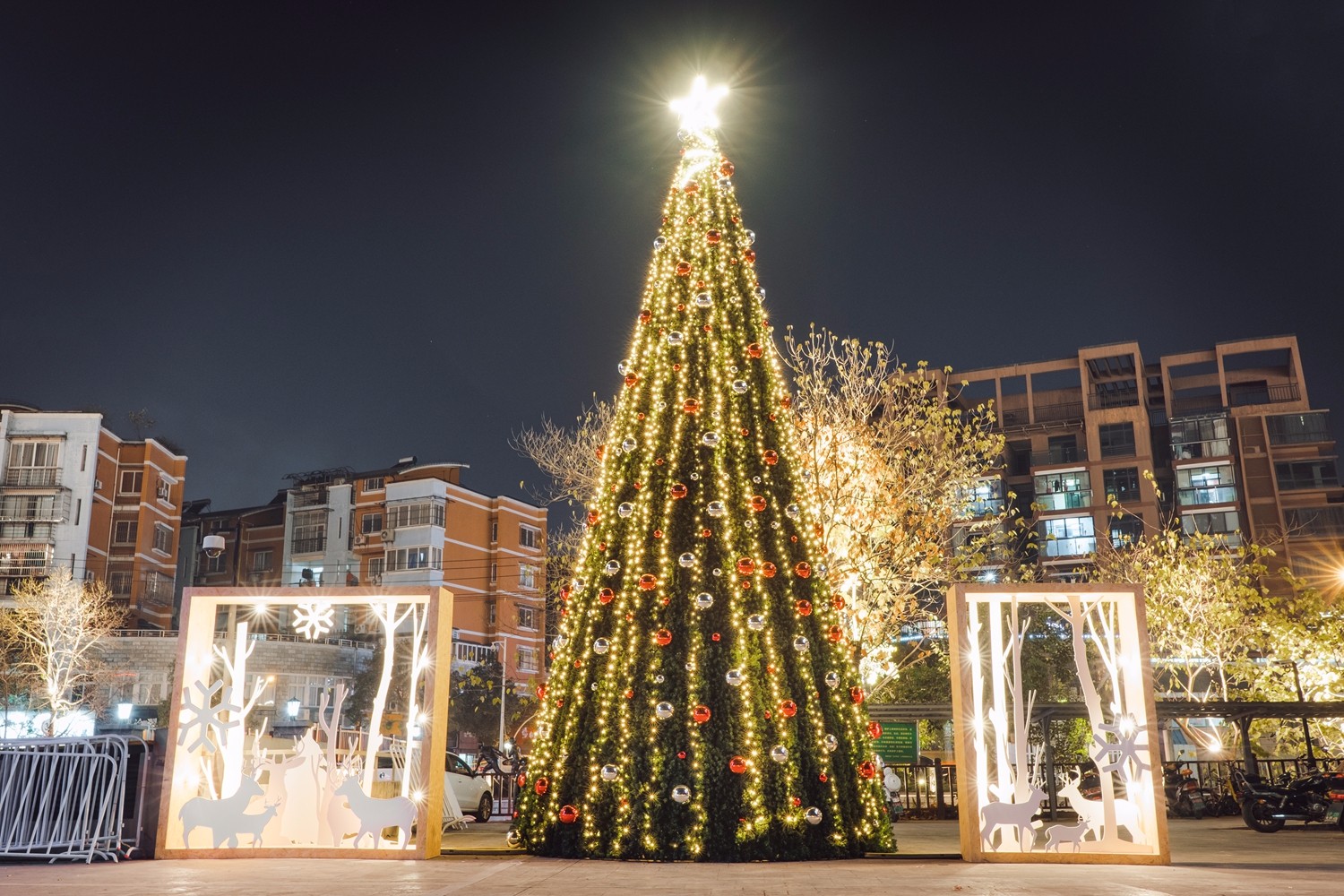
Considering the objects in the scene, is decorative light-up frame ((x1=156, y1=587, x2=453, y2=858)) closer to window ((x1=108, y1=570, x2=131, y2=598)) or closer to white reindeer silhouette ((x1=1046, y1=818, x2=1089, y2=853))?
white reindeer silhouette ((x1=1046, y1=818, x2=1089, y2=853))

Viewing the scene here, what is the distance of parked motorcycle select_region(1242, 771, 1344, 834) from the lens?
16.4 meters

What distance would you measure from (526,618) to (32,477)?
23.5 metres

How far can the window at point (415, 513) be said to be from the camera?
165 feet

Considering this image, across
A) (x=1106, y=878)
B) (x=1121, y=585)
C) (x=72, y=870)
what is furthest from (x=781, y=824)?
(x=72, y=870)

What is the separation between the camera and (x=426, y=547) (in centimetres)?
5000

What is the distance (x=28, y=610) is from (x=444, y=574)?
18225 mm

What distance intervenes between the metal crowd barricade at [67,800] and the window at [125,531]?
43328 millimetres

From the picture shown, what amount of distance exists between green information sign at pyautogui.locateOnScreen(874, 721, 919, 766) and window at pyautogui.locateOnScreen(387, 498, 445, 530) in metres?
32.6

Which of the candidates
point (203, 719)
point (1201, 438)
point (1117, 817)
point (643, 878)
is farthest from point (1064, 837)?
point (1201, 438)

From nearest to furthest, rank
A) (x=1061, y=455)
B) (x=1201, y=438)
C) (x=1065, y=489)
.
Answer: (x=1201, y=438) → (x=1065, y=489) → (x=1061, y=455)

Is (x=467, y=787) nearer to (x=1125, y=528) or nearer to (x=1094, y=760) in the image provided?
(x=1094, y=760)

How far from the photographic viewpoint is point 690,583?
958 cm

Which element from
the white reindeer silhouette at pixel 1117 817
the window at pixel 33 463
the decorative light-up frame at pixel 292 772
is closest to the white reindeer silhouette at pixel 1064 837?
the white reindeer silhouette at pixel 1117 817

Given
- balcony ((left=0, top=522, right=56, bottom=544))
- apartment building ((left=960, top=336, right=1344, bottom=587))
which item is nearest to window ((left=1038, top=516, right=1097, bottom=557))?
apartment building ((left=960, top=336, right=1344, bottom=587))
